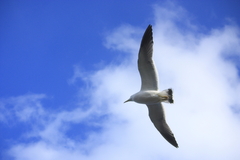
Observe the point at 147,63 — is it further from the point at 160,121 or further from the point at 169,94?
the point at 160,121

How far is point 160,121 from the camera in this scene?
9.80 meters

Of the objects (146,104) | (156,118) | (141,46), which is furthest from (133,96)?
(141,46)

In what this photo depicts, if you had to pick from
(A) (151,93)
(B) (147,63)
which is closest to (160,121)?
(A) (151,93)

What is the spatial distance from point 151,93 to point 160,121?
1.53 metres

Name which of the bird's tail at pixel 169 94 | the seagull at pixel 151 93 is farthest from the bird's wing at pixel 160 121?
the bird's tail at pixel 169 94

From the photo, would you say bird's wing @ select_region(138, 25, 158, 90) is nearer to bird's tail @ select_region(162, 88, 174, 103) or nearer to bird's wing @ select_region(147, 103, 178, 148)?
bird's tail @ select_region(162, 88, 174, 103)

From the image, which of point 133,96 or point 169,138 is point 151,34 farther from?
point 169,138

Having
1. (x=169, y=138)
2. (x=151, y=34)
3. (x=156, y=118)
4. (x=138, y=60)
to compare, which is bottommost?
(x=169, y=138)

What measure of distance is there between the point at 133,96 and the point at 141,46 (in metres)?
2.10

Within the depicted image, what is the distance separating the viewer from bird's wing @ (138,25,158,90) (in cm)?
862

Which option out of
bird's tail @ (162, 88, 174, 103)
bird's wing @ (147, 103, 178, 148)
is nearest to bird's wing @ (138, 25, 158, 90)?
bird's tail @ (162, 88, 174, 103)

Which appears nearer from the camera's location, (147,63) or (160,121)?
(147,63)

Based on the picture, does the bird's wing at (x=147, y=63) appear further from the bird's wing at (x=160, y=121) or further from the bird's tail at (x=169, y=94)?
the bird's wing at (x=160, y=121)

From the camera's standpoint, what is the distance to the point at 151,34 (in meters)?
8.89
